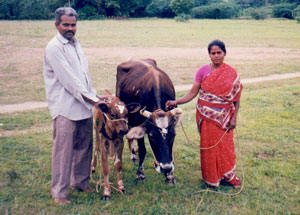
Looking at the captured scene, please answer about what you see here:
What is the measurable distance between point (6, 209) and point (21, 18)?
49498 mm

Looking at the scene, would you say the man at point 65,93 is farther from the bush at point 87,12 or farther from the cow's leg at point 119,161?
the bush at point 87,12

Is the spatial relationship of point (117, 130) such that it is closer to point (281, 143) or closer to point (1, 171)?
point (1, 171)

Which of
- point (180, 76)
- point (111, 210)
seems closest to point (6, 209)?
point (111, 210)

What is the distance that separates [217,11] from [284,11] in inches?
503

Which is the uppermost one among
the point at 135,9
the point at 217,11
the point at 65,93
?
the point at 135,9

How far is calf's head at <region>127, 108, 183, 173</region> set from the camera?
435cm

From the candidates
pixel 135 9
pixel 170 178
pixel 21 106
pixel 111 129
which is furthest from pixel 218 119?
pixel 135 9

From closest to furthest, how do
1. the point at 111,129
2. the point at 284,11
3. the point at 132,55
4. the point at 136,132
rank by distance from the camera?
1. the point at 111,129
2. the point at 136,132
3. the point at 132,55
4. the point at 284,11

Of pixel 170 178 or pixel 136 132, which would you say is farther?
pixel 170 178

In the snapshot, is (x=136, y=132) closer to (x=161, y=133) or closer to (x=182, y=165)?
(x=161, y=133)

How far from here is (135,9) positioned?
65.6 m

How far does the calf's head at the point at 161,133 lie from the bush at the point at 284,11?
63302 mm

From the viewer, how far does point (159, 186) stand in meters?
5.04

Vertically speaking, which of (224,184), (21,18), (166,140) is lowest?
(224,184)
